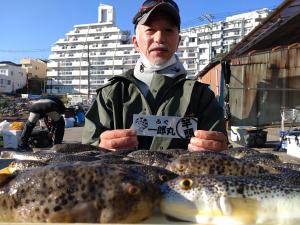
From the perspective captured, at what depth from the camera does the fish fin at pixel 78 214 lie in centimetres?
134

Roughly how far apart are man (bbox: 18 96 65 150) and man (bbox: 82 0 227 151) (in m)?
9.48

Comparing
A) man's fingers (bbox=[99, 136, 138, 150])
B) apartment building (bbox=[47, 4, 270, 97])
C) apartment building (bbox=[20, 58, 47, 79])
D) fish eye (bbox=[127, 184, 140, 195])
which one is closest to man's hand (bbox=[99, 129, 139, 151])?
man's fingers (bbox=[99, 136, 138, 150])

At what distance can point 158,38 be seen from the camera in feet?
11.0

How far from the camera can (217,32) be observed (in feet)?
406

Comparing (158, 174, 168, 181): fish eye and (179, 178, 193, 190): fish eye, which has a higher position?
(179, 178, 193, 190): fish eye

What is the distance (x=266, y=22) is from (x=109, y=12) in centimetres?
11864

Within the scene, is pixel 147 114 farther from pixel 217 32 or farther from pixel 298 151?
pixel 217 32

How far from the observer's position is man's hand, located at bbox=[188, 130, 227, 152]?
2.75 meters

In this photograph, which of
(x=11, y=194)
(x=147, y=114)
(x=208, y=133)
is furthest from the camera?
(x=147, y=114)

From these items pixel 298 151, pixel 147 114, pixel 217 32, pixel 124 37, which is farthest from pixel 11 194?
pixel 217 32

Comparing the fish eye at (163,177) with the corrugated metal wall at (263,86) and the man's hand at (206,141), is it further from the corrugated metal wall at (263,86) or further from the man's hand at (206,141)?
the corrugated metal wall at (263,86)

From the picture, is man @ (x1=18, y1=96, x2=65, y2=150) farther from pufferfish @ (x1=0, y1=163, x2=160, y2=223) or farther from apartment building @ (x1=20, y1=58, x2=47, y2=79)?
apartment building @ (x1=20, y1=58, x2=47, y2=79)

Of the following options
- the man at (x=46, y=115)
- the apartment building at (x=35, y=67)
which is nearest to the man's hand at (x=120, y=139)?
the man at (x=46, y=115)

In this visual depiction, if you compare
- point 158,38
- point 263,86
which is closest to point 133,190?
point 158,38
